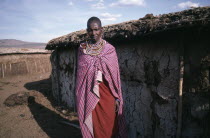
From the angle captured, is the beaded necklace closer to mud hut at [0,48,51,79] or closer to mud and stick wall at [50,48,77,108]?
mud and stick wall at [50,48,77,108]

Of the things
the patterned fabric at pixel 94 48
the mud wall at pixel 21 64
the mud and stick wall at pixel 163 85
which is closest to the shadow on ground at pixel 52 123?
the mud and stick wall at pixel 163 85

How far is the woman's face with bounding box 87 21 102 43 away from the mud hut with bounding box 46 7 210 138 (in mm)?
712

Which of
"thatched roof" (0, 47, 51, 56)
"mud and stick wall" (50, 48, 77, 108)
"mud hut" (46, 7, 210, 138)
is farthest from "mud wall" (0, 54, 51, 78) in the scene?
"mud hut" (46, 7, 210, 138)

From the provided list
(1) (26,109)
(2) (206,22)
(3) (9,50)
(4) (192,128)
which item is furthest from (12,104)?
(3) (9,50)

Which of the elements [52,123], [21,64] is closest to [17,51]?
[21,64]


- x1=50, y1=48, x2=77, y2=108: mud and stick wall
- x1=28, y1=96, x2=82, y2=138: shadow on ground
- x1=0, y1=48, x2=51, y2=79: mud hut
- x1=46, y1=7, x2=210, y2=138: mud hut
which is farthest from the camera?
x1=0, y1=48, x2=51, y2=79: mud hut

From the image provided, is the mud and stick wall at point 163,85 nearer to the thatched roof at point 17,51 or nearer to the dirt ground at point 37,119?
the dirt ground at point 37,119

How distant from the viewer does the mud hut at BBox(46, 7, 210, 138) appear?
2318 millimetres

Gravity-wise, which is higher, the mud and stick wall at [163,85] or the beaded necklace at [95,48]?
the beaded necklace at [95,48]

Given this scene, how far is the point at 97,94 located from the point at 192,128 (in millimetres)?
1563

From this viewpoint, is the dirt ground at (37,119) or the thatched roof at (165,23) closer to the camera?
the thatched roof at (165,23)

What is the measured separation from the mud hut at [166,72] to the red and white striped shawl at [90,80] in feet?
2.50

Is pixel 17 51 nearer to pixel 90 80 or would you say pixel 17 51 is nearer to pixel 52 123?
pixel 52 123

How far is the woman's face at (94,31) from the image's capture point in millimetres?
2482
